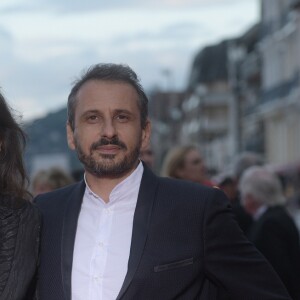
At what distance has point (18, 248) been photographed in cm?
426

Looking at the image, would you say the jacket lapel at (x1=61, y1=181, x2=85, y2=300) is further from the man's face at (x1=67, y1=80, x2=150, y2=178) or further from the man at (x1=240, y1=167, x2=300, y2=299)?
the man at (x1=240, y1=167, x2=300, y2=299)

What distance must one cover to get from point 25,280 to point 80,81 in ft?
2.80

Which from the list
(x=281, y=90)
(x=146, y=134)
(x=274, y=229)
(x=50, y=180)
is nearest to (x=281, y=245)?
(x=274, y=229)

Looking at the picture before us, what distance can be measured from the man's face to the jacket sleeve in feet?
1.28

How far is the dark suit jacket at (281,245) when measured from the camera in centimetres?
696

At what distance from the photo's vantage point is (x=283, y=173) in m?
44.5

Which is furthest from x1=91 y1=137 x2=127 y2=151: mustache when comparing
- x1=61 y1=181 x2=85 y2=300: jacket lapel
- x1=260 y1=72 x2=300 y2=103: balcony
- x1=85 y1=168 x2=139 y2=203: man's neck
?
x1=260 y1=72 x2=300 y2=103: balcony

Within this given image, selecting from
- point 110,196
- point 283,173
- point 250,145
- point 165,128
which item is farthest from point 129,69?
point 165,128

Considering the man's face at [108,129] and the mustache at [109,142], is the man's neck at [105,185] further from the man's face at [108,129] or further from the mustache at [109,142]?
the mustache at [109,142]

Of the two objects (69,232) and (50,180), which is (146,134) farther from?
(50,180)

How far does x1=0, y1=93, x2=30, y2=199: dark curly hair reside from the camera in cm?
447

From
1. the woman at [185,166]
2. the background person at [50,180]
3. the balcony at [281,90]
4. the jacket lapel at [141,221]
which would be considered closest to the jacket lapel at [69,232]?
the jacket lapel at [141,221]

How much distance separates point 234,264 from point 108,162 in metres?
0.63

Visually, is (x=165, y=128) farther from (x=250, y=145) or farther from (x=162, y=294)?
(x=162, y=294)
